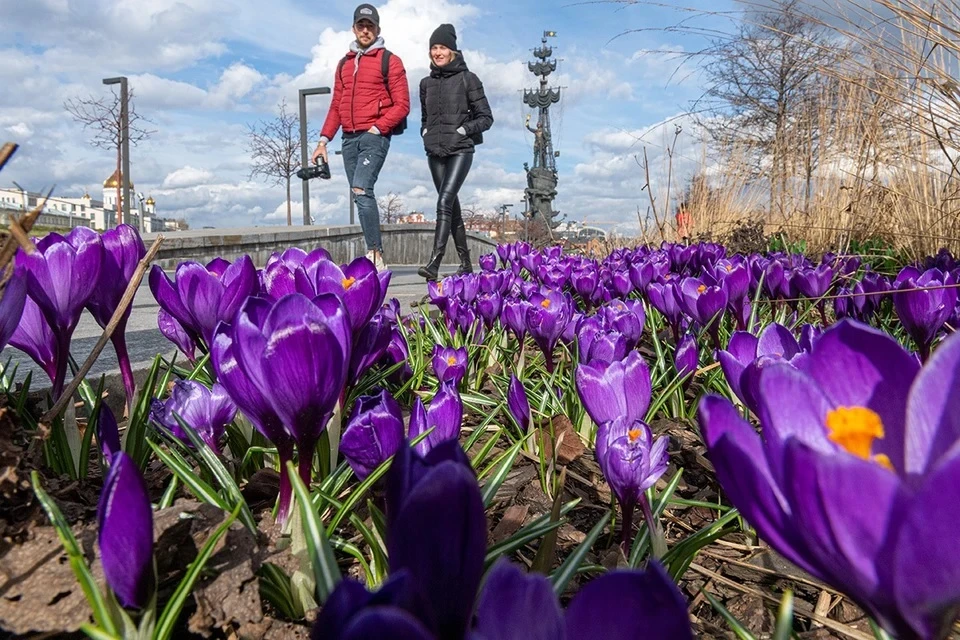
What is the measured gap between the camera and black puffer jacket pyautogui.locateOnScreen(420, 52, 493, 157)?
22.0 feet

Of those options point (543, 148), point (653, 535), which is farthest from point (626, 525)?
point (543, 148)

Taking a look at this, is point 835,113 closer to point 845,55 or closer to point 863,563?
point 845,55

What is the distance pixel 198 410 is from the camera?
1.31 metres

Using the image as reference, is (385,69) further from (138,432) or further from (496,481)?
(496,481)

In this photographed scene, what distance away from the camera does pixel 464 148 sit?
22.1 feet

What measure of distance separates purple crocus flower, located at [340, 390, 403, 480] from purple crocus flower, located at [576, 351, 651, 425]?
0.44 metres

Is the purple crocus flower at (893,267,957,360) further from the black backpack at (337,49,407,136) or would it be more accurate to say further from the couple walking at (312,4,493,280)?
the black backpack at (337,49,407,136)

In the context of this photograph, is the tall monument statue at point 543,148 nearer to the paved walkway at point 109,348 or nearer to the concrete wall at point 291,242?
the concrete wall at point 291,242

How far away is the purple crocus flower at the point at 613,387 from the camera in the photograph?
1.38m

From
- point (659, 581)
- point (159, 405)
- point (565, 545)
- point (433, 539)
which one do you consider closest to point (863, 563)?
point (659, 581)

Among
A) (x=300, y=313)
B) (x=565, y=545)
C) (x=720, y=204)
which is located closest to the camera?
(x=300, y=313)

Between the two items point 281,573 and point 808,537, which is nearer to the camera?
point 808,537

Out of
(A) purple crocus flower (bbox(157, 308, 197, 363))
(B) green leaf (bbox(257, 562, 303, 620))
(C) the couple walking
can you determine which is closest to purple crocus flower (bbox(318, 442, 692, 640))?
(B) green leaf (bbox(257, 562, 303, 620))

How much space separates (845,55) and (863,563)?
3619 mm
